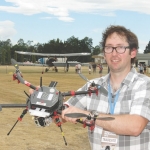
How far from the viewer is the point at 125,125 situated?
3170 millimetres

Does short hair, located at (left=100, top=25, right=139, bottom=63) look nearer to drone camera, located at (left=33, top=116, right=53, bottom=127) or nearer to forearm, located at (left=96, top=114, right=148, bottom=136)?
forearm, located at (left=96, top=114, right=148, bottom=136)

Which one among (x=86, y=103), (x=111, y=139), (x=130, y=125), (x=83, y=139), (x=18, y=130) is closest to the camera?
(x=130, y=125)

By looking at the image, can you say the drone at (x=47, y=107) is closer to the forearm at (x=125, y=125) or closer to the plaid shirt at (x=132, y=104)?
the forearm at (x=125, y=125)

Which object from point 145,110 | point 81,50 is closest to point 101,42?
point 145,110

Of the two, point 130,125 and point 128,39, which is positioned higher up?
point 128,39

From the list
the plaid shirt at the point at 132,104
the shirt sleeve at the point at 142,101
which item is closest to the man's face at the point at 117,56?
the plaid shirt at the point at 132,104

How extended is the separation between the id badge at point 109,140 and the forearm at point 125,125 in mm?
328

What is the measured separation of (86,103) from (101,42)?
2.39 ft

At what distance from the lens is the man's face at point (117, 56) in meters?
3.64

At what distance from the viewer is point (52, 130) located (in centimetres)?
1145

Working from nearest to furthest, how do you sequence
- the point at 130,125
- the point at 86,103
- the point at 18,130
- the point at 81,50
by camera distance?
the point at 130,125 → the point at 86,103 → the point at 18,130 → the point at 81,50

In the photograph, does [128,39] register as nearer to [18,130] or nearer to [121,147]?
[121,147]

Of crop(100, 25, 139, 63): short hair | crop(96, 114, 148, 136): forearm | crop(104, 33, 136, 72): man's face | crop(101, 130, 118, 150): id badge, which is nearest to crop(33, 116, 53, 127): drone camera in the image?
crop(96, 114, 148, 136): forearm

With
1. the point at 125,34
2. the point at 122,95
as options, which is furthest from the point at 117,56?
the point at 122,95
